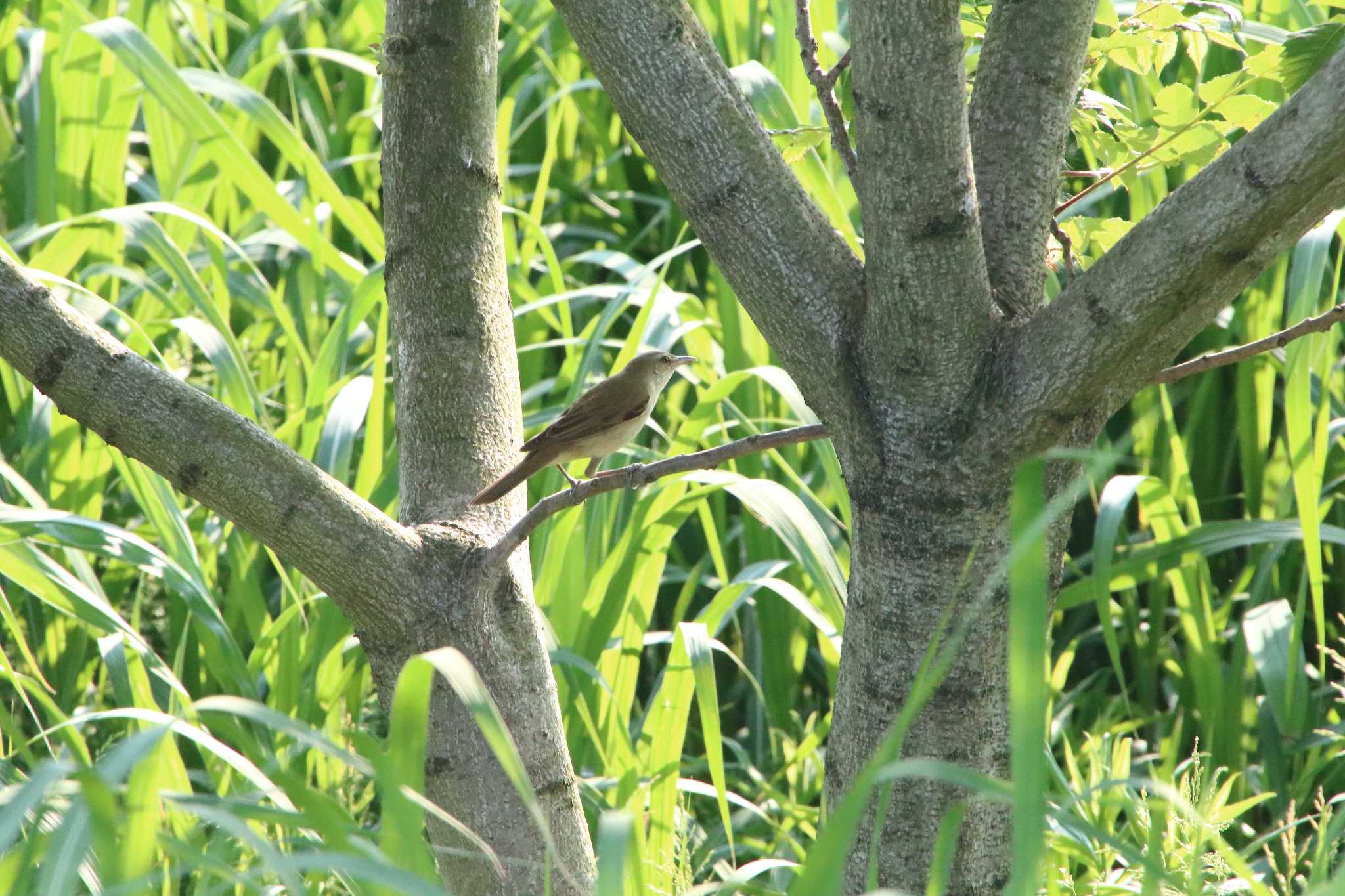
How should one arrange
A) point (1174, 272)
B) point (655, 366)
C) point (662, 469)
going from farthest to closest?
point (655, 366) < point (662, 469) < point (1174, 272)

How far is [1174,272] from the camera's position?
1.12 meters

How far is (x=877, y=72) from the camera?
3.90 feet

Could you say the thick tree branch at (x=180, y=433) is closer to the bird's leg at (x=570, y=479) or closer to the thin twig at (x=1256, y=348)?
the bird's leg at (x=570, y=479)

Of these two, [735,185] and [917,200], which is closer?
[917,200]

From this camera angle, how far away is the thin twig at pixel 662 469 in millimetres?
1462

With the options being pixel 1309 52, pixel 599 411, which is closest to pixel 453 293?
pixel 599 411

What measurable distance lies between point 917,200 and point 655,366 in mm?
1225

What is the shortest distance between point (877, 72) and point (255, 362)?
226cm

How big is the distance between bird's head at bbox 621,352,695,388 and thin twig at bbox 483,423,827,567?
2.43 ft

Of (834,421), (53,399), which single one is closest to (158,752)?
(53,399)

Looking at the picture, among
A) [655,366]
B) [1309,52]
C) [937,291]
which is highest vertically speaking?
[1309,52]

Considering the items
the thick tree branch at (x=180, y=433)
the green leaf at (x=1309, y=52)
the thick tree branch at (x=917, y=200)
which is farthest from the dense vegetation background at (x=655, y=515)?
the thick tree branch at (x=917, y=200)

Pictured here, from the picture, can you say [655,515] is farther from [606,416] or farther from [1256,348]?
[1256,348]

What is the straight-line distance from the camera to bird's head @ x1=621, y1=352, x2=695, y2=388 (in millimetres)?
2322
